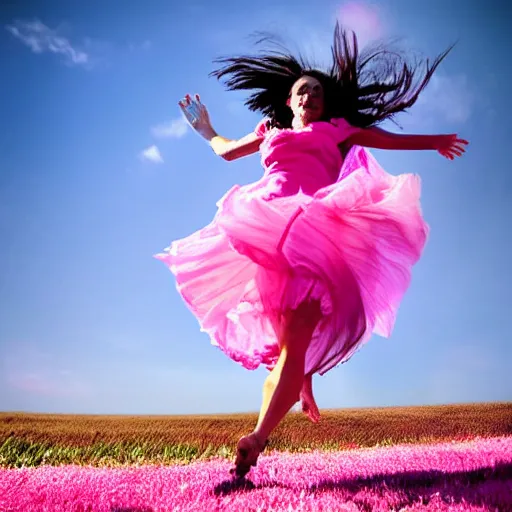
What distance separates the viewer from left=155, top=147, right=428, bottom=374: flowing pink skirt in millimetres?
3861

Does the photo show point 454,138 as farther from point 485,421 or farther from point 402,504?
point 485,421

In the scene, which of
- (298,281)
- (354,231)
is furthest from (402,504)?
(354,231)

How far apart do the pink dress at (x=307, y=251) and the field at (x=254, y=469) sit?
1048 mm

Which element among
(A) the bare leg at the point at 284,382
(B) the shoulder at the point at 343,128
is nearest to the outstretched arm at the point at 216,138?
(B) the shoulder at the point at 343,128

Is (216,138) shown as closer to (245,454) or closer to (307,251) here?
(307,251)

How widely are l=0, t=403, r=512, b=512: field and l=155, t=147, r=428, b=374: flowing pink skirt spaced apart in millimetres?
1054

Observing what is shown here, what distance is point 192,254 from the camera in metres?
4.57

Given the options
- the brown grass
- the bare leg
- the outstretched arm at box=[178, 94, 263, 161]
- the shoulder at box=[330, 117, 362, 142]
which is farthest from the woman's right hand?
the brown grass

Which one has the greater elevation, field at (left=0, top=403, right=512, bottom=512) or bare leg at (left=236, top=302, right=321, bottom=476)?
bare leg at (left=236, top=302, right=321, bottom=476)

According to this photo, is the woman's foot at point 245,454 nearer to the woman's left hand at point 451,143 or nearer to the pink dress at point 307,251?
the pink dress at point 307,251

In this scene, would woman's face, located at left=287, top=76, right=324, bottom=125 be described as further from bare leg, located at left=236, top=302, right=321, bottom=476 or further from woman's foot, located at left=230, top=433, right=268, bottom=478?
woman's foot, located at left=230, top=433, right=268, bottom=478

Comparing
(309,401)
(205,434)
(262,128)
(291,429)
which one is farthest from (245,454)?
(291,429)

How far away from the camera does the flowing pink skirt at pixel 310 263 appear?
152 inches

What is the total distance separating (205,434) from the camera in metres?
6.76
